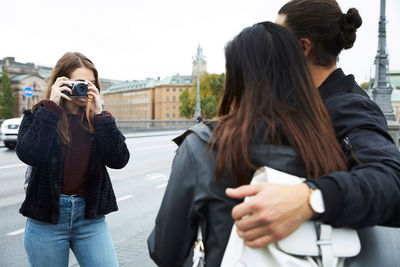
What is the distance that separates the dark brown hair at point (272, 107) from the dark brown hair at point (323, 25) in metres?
0.33

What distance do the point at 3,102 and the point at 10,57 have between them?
69.8 ft

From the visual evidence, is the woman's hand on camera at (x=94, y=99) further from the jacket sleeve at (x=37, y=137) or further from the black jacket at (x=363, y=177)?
the black jacket at (x=363, y=177)

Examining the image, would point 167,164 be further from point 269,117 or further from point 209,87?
point 209,87

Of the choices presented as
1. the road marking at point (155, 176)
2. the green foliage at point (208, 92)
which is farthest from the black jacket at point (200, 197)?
the green foliage at point (208, 92)

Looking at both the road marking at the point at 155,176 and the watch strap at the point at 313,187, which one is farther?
the road marking at the point at 155,176

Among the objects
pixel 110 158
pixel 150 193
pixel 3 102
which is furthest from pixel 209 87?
pixel 110 158

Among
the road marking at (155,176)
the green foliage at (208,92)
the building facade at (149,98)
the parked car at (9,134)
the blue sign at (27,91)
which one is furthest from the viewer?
the building facade at (149,98)

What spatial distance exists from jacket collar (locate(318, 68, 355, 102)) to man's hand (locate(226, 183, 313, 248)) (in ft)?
1.89

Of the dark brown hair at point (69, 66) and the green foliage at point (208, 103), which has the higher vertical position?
the dark brown hair at point (69, 66)

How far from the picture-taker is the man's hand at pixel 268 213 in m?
1.08

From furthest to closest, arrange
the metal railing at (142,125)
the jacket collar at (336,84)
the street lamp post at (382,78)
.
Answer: the metal railing at (142,125) → the street lamp post at (382,78) → the jacket collar at (336,84)

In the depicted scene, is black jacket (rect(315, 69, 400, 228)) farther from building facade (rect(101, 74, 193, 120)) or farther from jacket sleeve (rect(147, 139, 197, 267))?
building facade (rect(101, 74, 193, 120))

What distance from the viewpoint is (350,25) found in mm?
1560

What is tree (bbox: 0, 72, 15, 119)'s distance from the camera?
9856 cm
